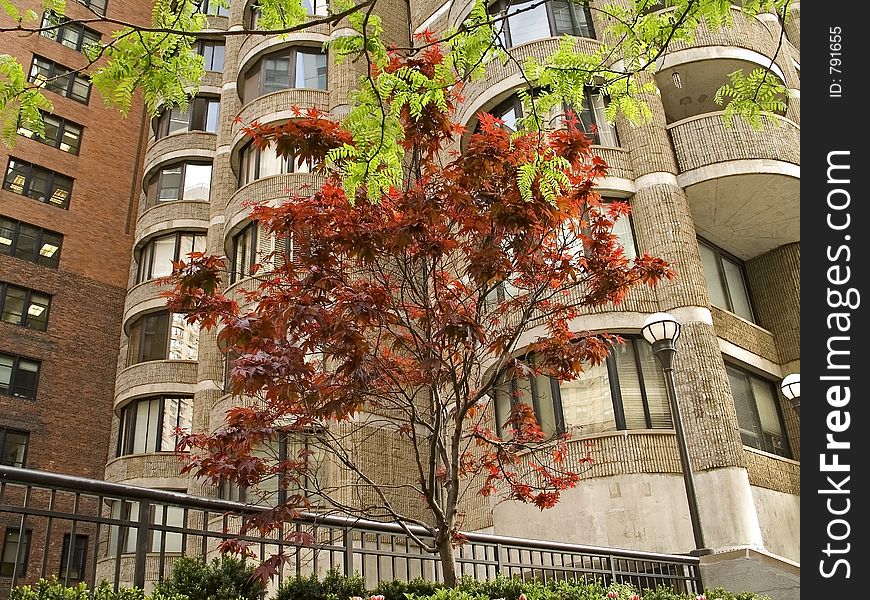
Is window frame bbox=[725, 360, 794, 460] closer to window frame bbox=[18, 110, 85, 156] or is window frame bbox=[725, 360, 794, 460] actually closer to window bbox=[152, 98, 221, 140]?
window bbox=[152, 98, 221, 140]

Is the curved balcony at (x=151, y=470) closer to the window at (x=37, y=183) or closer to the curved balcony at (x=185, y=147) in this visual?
the curved balcony at (x=185, y=147)

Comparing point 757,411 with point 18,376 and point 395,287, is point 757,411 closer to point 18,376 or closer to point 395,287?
point 395,287

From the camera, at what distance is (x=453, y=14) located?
19.8 meters

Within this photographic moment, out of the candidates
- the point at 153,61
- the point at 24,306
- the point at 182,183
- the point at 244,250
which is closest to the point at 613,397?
the point at 244,250

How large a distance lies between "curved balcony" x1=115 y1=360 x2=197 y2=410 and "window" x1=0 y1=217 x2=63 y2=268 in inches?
334

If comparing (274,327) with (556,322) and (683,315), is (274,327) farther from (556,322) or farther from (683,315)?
(683,315)

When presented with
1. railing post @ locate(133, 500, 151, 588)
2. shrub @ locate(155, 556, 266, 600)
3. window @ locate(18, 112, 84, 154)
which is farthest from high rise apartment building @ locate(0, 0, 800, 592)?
shrub @ locate(155, 556, 266, 600)

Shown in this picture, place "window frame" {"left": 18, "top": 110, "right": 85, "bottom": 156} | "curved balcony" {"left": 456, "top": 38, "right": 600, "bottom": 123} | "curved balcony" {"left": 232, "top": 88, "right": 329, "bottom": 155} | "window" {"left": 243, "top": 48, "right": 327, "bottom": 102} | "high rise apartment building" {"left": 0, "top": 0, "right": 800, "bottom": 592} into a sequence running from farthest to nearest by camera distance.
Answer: "window frame" {"left": 18, "top": 110, "right": 85, "bottom": 156} → "window" {"left": 243, "top": 48, "right": 327, "bottom": 102} → "curved balcony" {"left": 232, "top": 88, "right": 329, "bottom": 155} → "curved balcony" {"left": 456, "top": 38, "right": 600, "bottom": 123} → "high rise apartment building" {"left": 0, "top": 0, "right": 800, "bottom": 592}

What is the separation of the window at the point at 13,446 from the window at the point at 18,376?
1301 millimetres

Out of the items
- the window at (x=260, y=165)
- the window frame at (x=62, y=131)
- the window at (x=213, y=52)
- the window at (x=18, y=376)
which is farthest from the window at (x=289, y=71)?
the window at (x=18, y=376)

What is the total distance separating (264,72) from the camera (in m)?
21.8

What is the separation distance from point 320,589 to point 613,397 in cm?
901

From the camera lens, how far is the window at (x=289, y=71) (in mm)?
21406

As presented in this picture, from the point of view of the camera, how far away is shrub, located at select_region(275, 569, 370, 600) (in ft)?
21.7
